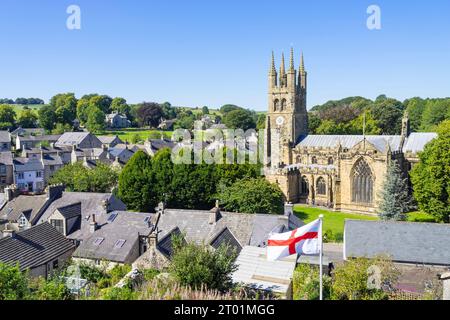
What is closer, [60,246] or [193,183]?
[60,246]

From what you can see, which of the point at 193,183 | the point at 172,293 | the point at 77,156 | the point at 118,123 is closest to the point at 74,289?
the point at 172,293

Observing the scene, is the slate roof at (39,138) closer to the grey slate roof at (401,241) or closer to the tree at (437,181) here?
the tree at (437,181)

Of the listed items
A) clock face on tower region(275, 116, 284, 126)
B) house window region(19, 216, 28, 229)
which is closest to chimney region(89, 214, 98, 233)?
house window region(19, 216, 28, 229)

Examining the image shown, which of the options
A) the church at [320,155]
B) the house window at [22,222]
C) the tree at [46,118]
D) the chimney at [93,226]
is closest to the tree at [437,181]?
the church at [320,155]

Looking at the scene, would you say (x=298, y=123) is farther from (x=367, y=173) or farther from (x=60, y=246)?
(x=60, y=246)

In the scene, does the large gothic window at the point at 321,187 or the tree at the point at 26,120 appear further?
the tree at the point at 26,120

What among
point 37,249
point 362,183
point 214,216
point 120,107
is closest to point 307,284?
point 214,216

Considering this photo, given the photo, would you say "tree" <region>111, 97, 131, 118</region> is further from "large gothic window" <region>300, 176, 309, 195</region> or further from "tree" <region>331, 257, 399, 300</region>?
"tree" <region>331, 257, 399, 300</region>
